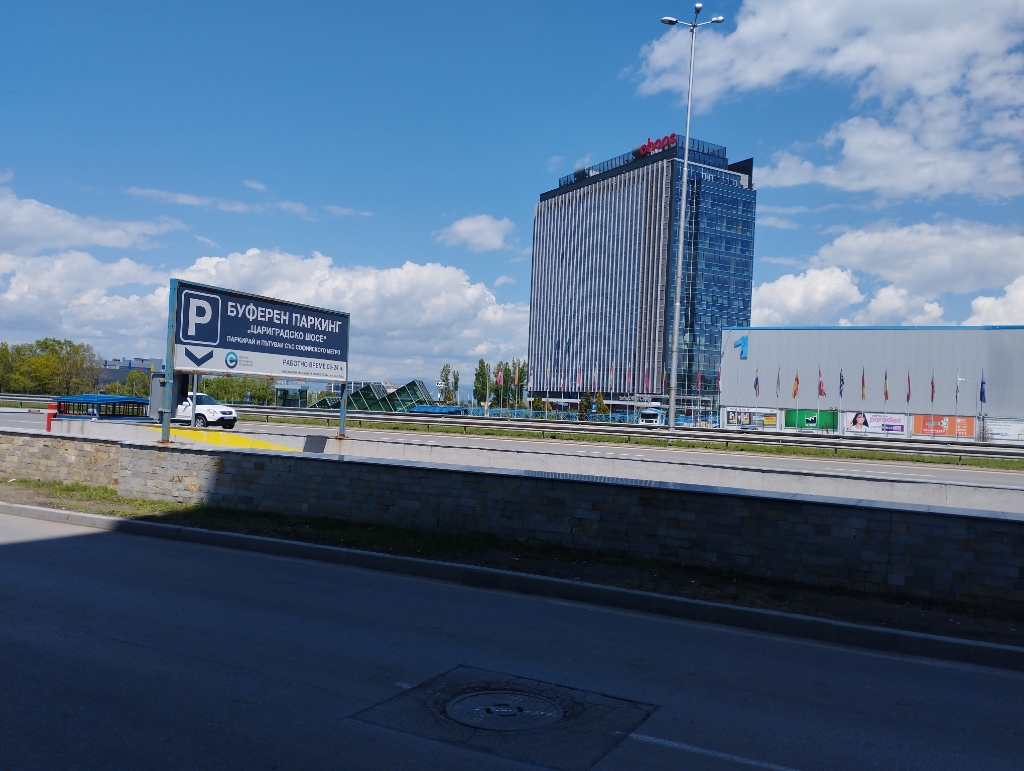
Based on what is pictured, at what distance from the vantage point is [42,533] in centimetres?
1123

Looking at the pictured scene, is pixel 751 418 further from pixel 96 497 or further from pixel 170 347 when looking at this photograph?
pixel 96 497

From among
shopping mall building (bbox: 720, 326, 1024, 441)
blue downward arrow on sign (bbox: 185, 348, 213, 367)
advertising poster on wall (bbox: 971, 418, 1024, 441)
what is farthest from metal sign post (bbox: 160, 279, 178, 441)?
advertising poster on wall (bbox: 971, 418, 1024, 441)

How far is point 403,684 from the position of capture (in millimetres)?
5555

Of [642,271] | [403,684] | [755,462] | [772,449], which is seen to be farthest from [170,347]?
[642,271]

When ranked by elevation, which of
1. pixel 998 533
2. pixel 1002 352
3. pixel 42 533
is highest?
pixel 1002 352

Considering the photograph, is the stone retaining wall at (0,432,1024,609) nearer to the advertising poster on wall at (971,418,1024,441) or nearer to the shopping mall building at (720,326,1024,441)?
the shopping mall building at (720,326,1024,441)

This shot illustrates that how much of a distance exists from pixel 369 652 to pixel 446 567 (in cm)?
303

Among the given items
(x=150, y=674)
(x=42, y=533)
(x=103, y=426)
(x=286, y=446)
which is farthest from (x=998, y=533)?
(x=103, y=426)

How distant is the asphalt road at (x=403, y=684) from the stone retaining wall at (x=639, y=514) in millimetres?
1856

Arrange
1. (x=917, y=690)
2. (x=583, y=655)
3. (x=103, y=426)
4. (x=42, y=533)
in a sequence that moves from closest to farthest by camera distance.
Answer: (x=917, y=690) < (x=583, y=655) < (x=42, y=533) < (x=103, y=426)

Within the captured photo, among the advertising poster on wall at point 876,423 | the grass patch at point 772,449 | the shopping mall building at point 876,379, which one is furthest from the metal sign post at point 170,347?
the advertising poster on wall at point 876,423

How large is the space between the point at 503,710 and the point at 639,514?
16.8 ft

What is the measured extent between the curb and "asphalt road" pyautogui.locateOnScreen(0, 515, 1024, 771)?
22 centimetres

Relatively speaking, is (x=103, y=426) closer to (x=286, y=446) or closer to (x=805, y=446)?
(x=286, y=446)
